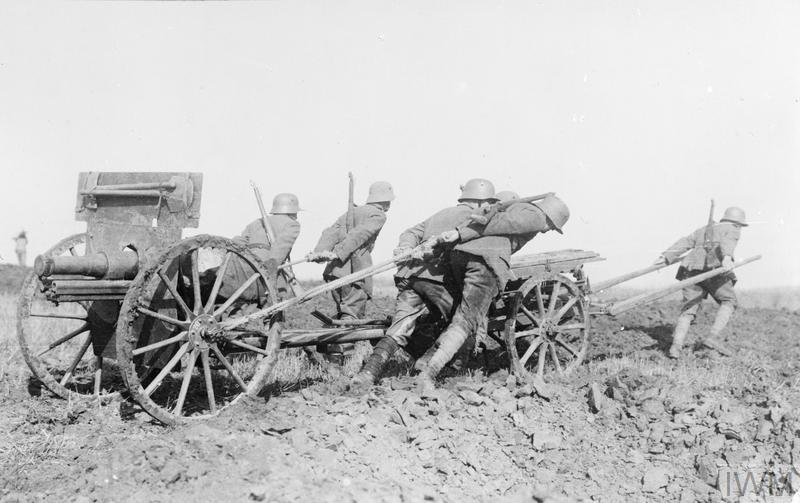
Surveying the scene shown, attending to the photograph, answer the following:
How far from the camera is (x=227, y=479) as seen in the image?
3.86 meters

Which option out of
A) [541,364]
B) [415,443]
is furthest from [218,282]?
[541,364]

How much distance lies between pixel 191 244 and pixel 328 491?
183cm

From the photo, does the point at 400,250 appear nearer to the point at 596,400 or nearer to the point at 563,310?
the point at 563,310

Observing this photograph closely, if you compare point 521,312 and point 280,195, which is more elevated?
point 280,195

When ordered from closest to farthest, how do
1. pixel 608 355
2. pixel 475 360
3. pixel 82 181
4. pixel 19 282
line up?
pixel 82 181, pixel 475 360, pixel 608 355, pixel 19 282

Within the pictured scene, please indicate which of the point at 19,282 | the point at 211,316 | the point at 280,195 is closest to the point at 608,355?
the point at 280,195

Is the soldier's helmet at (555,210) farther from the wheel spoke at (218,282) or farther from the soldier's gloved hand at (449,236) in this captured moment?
the wheel spoke at (218,282)

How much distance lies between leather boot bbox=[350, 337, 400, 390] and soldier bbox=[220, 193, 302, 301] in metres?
1.05

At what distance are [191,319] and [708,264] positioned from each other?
6.84 metres

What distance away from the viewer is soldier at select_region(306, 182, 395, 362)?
7621mm

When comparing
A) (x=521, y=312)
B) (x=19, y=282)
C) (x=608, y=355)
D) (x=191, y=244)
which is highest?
(x=191, y=244)

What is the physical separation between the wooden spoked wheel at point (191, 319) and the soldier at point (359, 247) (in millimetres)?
2207

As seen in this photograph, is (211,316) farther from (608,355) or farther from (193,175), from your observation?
(608,355)

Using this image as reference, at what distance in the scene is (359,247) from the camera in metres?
7.48
